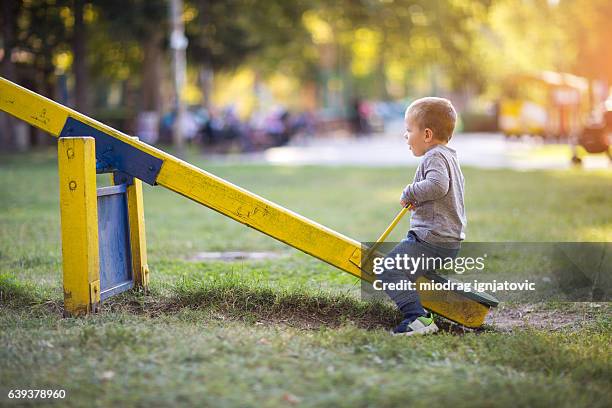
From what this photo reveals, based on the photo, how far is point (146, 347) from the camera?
4.31 m

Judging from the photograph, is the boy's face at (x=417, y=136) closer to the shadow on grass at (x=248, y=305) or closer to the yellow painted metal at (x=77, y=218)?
the shadow on grass at (x=248, y=305)

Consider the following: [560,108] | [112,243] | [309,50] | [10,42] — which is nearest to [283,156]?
[10,42]

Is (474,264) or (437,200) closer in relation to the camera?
(437,200)

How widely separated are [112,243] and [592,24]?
31013mm

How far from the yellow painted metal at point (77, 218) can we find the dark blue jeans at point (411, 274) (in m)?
1.70

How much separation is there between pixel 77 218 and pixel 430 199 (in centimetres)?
200

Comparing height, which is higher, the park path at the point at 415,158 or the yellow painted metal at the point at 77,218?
the yellow painted metal at the point at 77,218

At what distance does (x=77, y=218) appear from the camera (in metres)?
5.00

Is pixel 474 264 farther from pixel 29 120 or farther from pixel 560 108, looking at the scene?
pixel 560 108

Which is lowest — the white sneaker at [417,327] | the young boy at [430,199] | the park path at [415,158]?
the park path at [415,158]

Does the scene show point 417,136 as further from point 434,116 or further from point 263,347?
point 263,347

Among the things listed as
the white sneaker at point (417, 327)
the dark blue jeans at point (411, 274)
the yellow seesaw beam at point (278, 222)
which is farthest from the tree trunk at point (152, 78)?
the white sneaker at point (417, 327)

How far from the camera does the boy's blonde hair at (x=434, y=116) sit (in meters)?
5.08

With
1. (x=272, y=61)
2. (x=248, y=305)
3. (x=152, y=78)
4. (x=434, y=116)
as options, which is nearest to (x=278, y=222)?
(x=248, y=305)
